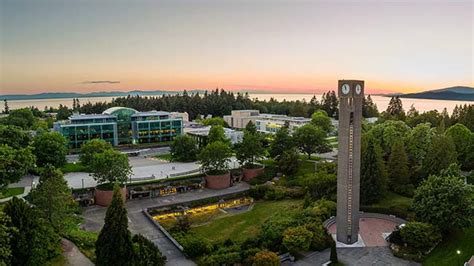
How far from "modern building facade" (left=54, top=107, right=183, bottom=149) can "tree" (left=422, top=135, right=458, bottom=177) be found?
140 feet

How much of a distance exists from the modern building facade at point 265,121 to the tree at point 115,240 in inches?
1961

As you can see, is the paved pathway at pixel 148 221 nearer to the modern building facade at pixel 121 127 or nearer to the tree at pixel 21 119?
the modern building facade at pixel 121 127

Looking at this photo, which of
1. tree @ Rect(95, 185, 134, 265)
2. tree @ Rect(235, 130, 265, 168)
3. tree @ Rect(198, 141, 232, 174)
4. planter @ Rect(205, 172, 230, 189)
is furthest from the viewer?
tree @ Rect(235, 130, 265, 168)

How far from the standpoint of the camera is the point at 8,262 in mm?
17656

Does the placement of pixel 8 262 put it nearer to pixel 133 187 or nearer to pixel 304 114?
pixel 133 187

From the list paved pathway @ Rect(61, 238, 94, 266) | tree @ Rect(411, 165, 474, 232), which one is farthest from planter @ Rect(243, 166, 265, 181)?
paved pathway @ Rect(61, 238, 94, 266)

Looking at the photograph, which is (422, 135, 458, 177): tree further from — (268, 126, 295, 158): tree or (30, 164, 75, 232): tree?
(30, 164, 75, 232): tree

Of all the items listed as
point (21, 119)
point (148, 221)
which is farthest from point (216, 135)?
point (21, 119)

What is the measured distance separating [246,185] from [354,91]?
18599 mm

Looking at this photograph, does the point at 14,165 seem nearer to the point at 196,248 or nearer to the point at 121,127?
the point at 196,248

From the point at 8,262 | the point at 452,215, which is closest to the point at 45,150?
the point at 8,262

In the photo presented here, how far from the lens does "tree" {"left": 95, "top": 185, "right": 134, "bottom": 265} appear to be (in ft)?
62.2

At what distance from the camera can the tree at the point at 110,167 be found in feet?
107

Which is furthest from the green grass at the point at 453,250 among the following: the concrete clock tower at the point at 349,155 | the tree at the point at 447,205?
the concrete clock tower at the point at 349,155
